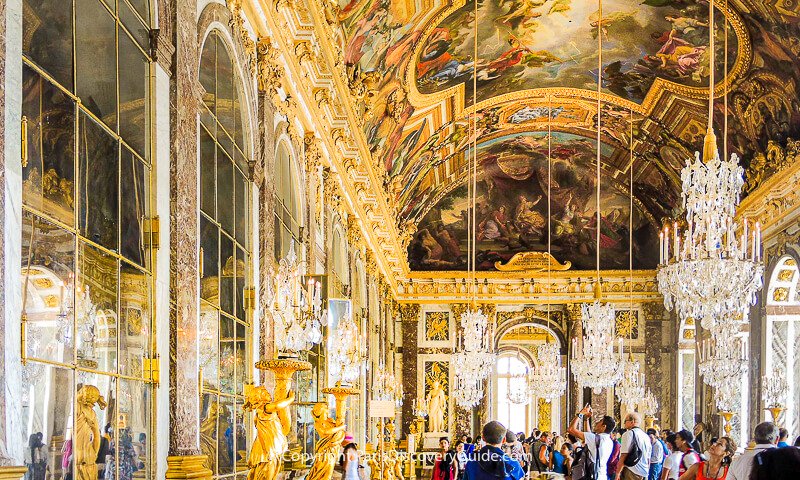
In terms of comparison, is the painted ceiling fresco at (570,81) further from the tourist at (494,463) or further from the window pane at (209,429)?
the tourist at (494,463)

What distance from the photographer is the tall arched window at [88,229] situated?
18.0 ft

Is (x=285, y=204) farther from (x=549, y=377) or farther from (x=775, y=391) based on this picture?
(x=549, y=377)

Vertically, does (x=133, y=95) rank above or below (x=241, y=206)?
above

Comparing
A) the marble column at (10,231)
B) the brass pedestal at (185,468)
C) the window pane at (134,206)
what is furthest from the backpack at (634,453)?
the marble column at (10,231)

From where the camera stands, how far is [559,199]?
36188 millimetres

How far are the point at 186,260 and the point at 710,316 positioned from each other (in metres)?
5.61

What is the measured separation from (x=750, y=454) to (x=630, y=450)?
5.21 m

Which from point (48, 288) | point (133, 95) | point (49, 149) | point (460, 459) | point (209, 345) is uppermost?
point (133, 95)

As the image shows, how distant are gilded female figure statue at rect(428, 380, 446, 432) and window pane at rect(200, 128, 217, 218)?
24782mm

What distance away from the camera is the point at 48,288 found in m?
5.60

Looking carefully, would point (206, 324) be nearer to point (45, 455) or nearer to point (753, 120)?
point (45, 455)

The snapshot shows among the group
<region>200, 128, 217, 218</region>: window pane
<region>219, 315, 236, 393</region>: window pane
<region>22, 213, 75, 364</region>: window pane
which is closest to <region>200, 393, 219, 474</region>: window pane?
<region>219, 315, 236, 393</region>: window pane

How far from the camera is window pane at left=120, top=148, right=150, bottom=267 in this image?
7.18m

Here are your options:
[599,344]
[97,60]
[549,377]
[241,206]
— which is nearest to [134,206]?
[97,60]
